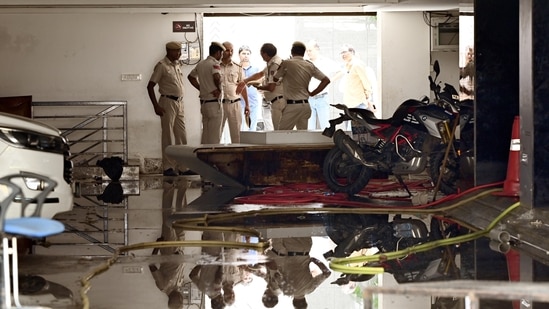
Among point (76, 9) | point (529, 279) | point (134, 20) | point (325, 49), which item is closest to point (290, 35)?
point (325, 49)

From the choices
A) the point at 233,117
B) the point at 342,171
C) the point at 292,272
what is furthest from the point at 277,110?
the point at 292,272

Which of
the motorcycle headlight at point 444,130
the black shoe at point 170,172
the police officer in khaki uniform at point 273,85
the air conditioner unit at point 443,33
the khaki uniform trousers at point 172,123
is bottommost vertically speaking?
the black shoe at point 170,172

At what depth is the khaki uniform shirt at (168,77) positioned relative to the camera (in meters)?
19.2

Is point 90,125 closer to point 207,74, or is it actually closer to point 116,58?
point 116,58

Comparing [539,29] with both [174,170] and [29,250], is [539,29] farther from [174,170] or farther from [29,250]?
[174,170]

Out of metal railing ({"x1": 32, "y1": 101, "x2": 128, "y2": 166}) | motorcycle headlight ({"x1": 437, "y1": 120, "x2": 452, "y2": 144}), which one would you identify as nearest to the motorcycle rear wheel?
motorcycle headlight ({"x1": 437, "y1": 120, "x2": 452, "y2": 144})

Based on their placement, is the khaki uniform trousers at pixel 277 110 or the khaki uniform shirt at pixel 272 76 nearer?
the khaki uniform shirt at pixel 272 76

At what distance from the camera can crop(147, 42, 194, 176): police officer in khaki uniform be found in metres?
19.2

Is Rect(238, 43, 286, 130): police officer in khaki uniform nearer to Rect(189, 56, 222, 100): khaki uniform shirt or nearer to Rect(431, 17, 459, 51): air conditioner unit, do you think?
Rect(189, 56, 222, 100): khaki uniform shirt

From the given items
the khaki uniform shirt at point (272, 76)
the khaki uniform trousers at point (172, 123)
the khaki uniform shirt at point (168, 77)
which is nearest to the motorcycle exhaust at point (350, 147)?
the khaki uniform shirt at point (272, 76)

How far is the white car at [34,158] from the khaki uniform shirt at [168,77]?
972 centimetres

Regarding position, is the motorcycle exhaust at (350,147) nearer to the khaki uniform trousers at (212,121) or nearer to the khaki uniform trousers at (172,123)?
the khaki uniform trousers at (212,121)

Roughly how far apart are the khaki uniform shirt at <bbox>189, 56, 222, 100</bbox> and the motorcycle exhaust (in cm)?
593

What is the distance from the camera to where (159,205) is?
42.7ft
